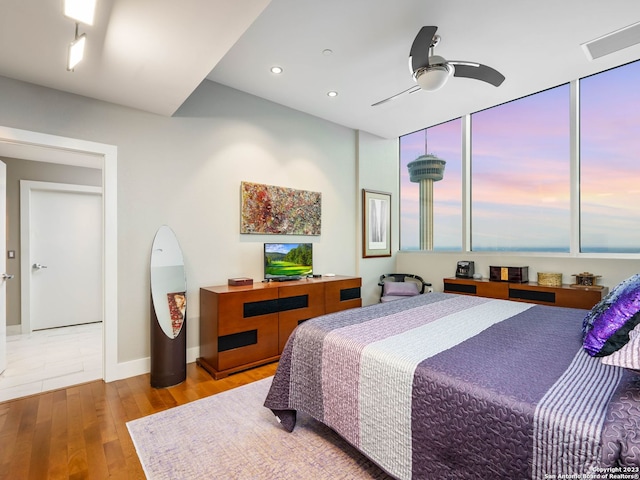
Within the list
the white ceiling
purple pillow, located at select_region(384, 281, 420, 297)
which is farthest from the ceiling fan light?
purple pillow, located at select_region(384, 281, 420, 297)

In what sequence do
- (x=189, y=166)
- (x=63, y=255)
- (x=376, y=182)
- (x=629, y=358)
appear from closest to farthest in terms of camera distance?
(x=629, y=358) → (x=189, y=166) → (x=63, y=255) → (x=376, y=182)

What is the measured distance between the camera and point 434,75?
8.04 feet

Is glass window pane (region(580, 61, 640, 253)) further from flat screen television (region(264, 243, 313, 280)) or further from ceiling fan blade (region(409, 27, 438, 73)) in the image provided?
flat screen television (region(264, 243, 313, 280))

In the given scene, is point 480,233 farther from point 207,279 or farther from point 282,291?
point 207,279

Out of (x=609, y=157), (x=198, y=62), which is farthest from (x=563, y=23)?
(x=198, y=62)

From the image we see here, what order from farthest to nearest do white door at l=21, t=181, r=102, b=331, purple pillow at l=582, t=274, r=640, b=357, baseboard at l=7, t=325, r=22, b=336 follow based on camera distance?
1. white door at l=21, t=181, r=102, b=331
2. baseboard at l=7, t=325, r=22, b=336
3. purple pillow at l=582, t=274, r=640, b=357

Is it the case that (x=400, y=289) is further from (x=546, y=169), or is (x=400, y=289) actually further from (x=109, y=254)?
(x=109, y=254)

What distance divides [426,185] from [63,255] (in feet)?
19.1

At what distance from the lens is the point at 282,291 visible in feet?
11.1

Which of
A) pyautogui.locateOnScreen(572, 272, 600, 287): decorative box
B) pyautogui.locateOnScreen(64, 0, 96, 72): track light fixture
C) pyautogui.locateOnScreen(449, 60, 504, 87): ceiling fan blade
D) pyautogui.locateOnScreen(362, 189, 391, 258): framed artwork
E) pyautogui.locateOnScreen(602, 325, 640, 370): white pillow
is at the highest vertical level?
pyautogui.locateOnScreen(449, 60, 504, 87): ceiling fan blade

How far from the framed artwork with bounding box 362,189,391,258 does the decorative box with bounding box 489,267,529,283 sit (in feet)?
5.53

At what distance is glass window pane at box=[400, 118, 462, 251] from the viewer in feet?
15.8

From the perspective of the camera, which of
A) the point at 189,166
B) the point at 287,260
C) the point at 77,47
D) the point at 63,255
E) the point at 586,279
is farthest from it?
the point at 63,255

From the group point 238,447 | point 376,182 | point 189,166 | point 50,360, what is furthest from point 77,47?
point 376,182
